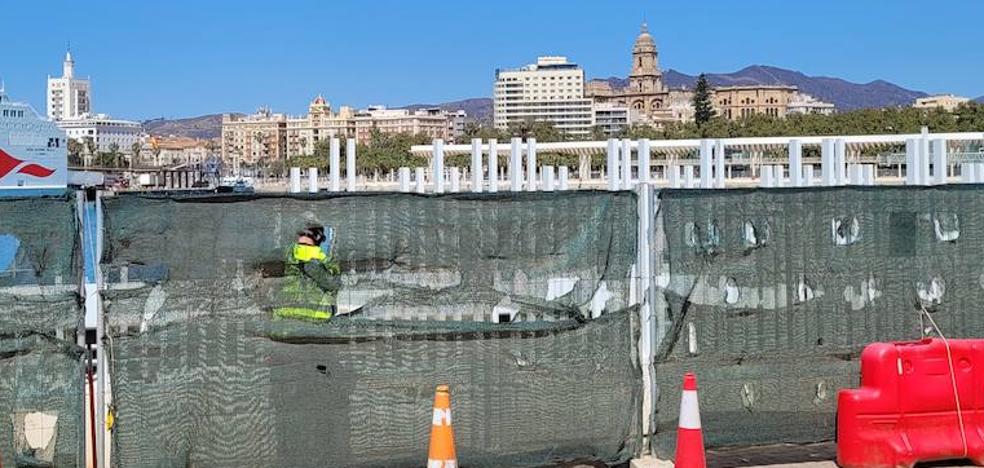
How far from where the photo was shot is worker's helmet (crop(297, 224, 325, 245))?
7.49 meters

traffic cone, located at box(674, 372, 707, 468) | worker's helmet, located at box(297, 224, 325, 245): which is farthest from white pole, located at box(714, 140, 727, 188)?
worker's helmet, located at box(297, 224, 325, 245)

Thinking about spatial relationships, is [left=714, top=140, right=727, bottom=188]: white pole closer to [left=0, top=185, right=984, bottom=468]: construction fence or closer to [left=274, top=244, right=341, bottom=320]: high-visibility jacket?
[left=0, top=185, right=984, bottom=468]: construction fence

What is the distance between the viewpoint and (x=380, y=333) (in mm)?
7543

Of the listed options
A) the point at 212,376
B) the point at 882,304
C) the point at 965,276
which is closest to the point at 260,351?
the point at 212,376

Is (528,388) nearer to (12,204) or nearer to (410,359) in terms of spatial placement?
(410,359)

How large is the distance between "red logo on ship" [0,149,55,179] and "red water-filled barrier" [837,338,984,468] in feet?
167

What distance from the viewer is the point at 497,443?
307 inches

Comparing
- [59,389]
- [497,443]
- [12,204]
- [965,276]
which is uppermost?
[12,204]

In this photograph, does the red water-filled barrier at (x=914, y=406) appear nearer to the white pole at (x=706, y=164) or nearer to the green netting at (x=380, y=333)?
the green netting at (x=380, y=333)

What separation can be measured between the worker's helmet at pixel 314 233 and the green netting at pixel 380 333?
0.22 ft

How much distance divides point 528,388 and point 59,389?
2893 mm

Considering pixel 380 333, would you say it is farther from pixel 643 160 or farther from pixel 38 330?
pixel 643 160

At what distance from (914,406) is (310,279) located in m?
4.05

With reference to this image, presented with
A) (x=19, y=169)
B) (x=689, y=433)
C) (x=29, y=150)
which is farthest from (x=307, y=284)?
(x=29, y=150)
